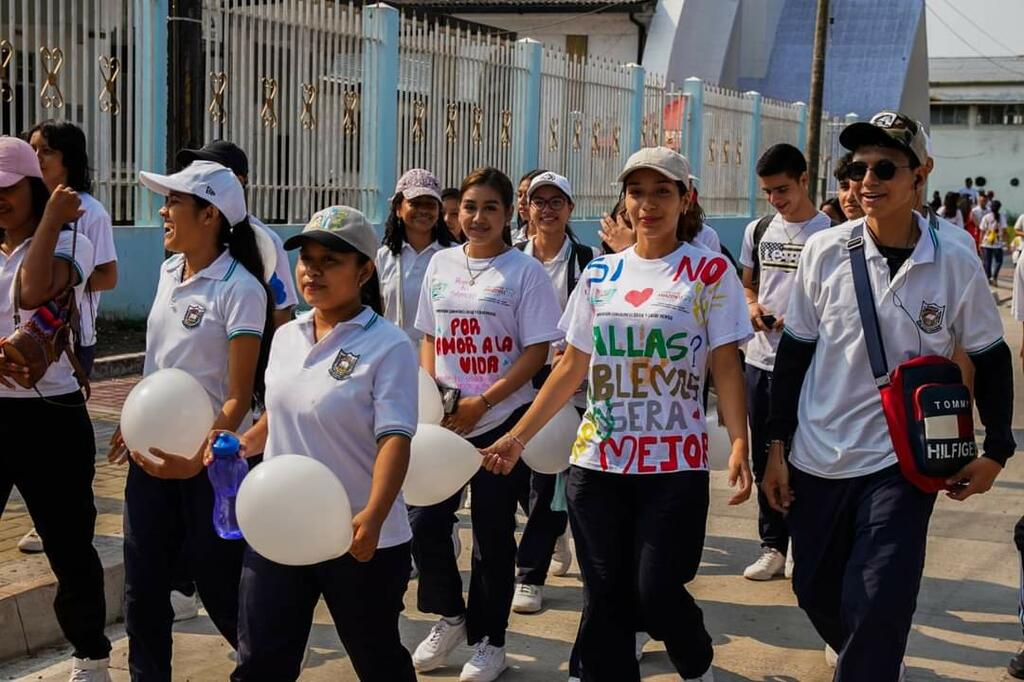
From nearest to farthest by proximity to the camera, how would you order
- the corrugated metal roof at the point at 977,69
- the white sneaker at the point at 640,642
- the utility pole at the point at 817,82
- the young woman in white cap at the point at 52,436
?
the young woman in white cap at the point at 52,436
the white sneaker at the point at 640,642
the utility pole at the point at 817,82
the corrugated metal roof at the point at 977,69

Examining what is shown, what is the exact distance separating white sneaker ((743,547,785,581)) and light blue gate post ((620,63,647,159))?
51.6 ft

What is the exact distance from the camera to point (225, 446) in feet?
13.3

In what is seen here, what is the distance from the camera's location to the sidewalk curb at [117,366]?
10953 millimetres

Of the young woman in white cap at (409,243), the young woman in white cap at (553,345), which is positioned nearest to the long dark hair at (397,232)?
the young woman in white cap at (409,243)

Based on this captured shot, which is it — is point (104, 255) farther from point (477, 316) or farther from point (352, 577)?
point (352, 577)

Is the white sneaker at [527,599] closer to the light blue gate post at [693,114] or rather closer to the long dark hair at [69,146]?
the long dark hair at [69,146]

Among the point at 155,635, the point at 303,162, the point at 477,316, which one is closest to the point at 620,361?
the point at 477,316

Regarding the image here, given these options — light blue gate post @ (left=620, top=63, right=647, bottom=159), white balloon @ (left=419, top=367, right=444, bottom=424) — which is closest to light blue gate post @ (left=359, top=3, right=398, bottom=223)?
light blue gate post @ (left=620, top=63, right=647, bottom=159)

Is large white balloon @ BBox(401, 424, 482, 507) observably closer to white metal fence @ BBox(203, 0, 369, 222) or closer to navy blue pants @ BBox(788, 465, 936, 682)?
navy blue pants @ BBox(788, 465, 936, 682)

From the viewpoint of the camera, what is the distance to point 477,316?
5430 millimetres

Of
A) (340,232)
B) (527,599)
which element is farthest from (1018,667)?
(340,232)

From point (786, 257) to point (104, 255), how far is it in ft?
10.3

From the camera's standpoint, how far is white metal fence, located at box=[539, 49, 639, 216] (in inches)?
776

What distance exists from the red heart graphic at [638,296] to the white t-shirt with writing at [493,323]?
0.90m
